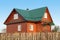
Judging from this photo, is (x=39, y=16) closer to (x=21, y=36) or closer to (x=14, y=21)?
(x=14, y=21)

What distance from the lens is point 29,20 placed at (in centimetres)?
4041

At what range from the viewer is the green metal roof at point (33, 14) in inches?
1644

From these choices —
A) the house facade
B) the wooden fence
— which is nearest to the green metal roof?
the house facade

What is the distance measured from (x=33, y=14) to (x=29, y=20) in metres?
4.04

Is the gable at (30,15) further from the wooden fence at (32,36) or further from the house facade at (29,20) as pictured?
the wooden fence at (32,36)

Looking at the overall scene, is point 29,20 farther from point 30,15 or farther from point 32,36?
point 32,36

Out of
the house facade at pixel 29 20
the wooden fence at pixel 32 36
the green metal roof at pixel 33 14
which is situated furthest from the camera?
the green metal roof at pixel 33 14

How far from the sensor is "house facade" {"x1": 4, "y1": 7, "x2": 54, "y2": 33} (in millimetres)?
40719

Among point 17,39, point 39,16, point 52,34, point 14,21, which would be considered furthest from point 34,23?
point 52,34

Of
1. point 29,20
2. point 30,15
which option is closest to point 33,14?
point 30,15

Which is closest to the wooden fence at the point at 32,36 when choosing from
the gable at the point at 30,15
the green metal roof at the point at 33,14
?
the gable at the point at 30,15

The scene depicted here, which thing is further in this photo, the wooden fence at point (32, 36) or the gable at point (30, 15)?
the gable at point (30, 15)

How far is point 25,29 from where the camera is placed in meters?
39.8

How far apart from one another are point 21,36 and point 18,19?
2103 cm
